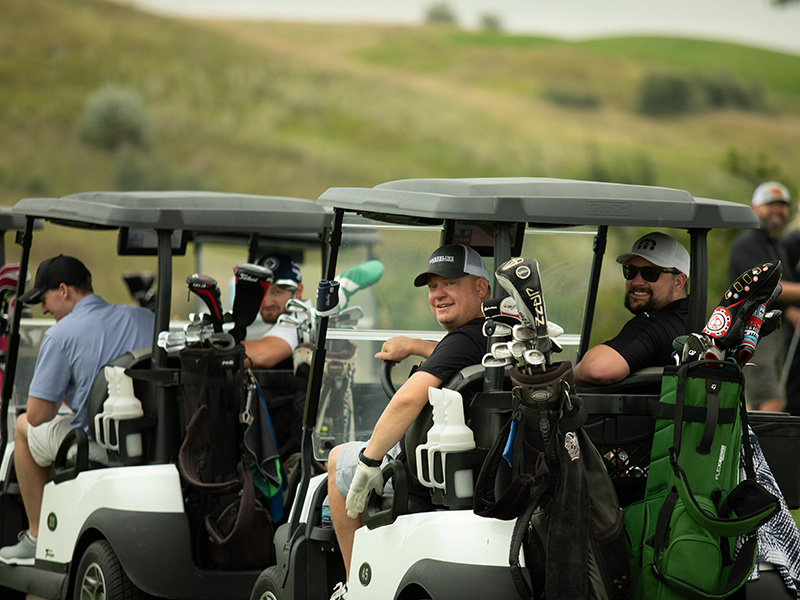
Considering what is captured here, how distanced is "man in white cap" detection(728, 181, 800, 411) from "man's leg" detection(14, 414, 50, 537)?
14.8 ft

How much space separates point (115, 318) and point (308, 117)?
1355 inches

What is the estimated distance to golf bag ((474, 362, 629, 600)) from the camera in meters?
3.30

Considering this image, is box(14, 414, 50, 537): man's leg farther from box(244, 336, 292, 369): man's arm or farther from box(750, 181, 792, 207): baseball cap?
box(750, 181, 792, 207): baseball cap

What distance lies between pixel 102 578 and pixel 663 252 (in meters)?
2.93

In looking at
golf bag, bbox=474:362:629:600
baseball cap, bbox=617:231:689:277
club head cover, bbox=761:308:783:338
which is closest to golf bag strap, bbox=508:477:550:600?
golf bag, bbox=474:362:629:600

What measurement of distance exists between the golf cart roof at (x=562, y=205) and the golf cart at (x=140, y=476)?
5.77ft

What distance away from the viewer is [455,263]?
413cm

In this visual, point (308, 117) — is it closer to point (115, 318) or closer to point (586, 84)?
point (586, 84)

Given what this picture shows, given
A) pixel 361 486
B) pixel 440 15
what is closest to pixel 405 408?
pixel 361 486

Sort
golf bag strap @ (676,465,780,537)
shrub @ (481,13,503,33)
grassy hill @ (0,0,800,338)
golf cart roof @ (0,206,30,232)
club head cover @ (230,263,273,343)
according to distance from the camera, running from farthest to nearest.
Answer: shrub @ (481,13,503,33) → grassy hill @ (0,0,800,338) → golf cart roof @ (0,206,30,232) → club head cover @ (230,263,273,343) → golf bag strap @ (676,465,780,537)

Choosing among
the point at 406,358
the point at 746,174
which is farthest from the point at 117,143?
the point at 406,358

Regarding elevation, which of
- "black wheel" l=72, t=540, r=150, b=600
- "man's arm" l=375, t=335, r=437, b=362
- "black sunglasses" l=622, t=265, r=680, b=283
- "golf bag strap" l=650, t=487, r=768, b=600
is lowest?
"black wheel" l=72, t=540, r=150, b=600

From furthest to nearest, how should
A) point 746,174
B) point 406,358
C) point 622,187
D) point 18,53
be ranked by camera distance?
point 18,53 < point 746,174 < point 406,358 < point 622,187

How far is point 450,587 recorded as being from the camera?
136 inches
